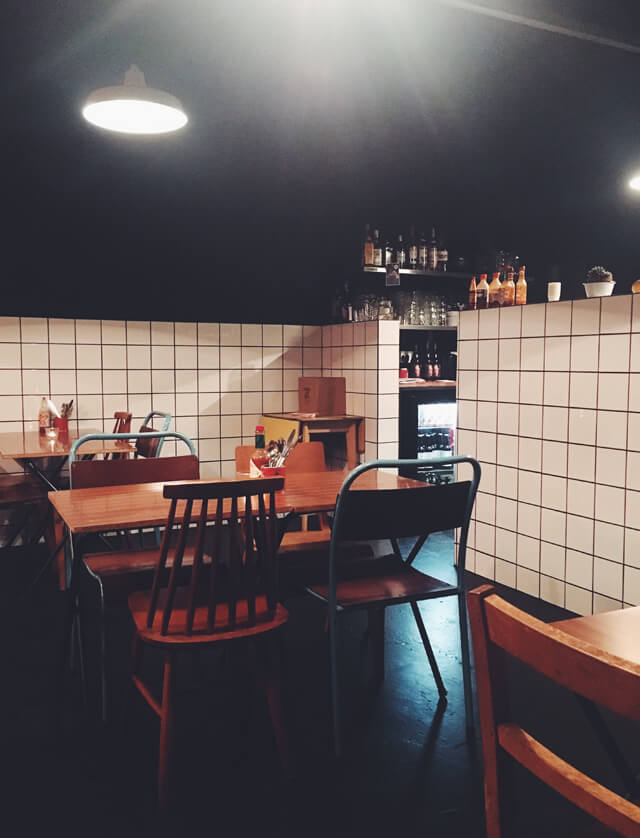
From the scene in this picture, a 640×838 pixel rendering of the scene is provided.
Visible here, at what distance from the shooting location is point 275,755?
80.0 inches

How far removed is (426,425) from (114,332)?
2.33 m

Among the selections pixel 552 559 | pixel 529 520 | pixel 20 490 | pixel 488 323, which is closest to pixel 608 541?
pixel 552 559

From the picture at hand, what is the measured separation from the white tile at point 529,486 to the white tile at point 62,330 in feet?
→ 9.66

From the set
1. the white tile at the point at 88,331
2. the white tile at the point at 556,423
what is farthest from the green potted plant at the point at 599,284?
the white tile at the point at 88,331

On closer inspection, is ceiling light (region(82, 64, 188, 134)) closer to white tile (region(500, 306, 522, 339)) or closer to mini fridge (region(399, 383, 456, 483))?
white tile (region(500, 306, 522, 339))

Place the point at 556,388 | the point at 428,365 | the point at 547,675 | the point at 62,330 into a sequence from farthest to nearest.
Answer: the point at 428,365 → the point at 62,330 → the point at 556,388 → the point at 547,675

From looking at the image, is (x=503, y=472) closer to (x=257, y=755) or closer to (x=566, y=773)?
(x=257, y=755)

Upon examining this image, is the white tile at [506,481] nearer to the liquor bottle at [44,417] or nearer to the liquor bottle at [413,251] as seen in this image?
the liquor bottle at [413,251]

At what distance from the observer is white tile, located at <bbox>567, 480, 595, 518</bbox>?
310cm

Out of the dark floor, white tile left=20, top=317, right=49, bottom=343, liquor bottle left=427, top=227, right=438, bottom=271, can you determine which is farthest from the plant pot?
white tile left=20, top=317, right=49, bottom=343

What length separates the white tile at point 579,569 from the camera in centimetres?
312

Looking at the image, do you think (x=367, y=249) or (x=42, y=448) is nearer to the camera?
(x=42, y=448)

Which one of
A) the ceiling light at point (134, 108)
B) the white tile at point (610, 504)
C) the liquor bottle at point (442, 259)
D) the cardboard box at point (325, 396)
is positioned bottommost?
the white tile at point (610, 504)

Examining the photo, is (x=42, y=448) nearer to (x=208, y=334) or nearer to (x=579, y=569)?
(x=208, y=334)
